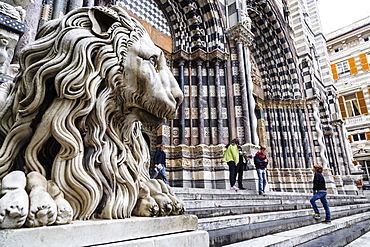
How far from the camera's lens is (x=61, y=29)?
1108 mm

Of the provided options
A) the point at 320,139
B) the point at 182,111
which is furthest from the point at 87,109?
the point at 320,139

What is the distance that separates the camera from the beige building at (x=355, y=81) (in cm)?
2152

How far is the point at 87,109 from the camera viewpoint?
1.05 meters

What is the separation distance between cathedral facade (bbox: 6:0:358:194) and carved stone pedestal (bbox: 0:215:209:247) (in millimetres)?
2008

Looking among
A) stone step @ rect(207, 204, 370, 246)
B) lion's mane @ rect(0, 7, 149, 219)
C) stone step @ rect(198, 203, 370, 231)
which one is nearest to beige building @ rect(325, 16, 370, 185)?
stone step @ rect(198, 203, 370, 231)

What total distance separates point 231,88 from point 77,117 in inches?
281

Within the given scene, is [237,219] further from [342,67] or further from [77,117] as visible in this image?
[342,67]

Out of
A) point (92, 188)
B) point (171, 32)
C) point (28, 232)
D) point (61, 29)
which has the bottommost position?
point (28, 232)

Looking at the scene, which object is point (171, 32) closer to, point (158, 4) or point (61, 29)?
point (158, 4)

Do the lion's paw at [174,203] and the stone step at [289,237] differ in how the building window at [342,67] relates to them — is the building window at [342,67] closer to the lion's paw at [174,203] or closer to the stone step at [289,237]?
the stone step at [289,237]

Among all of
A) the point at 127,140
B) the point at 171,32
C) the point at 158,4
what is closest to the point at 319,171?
the point at 127,140

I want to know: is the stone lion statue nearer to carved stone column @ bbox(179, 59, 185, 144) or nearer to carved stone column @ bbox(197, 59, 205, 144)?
carved stone column @ bbox(179, 59, 185, 144)

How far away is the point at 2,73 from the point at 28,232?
1431mm

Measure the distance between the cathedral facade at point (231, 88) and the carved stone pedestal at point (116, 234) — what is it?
79.1 inches
